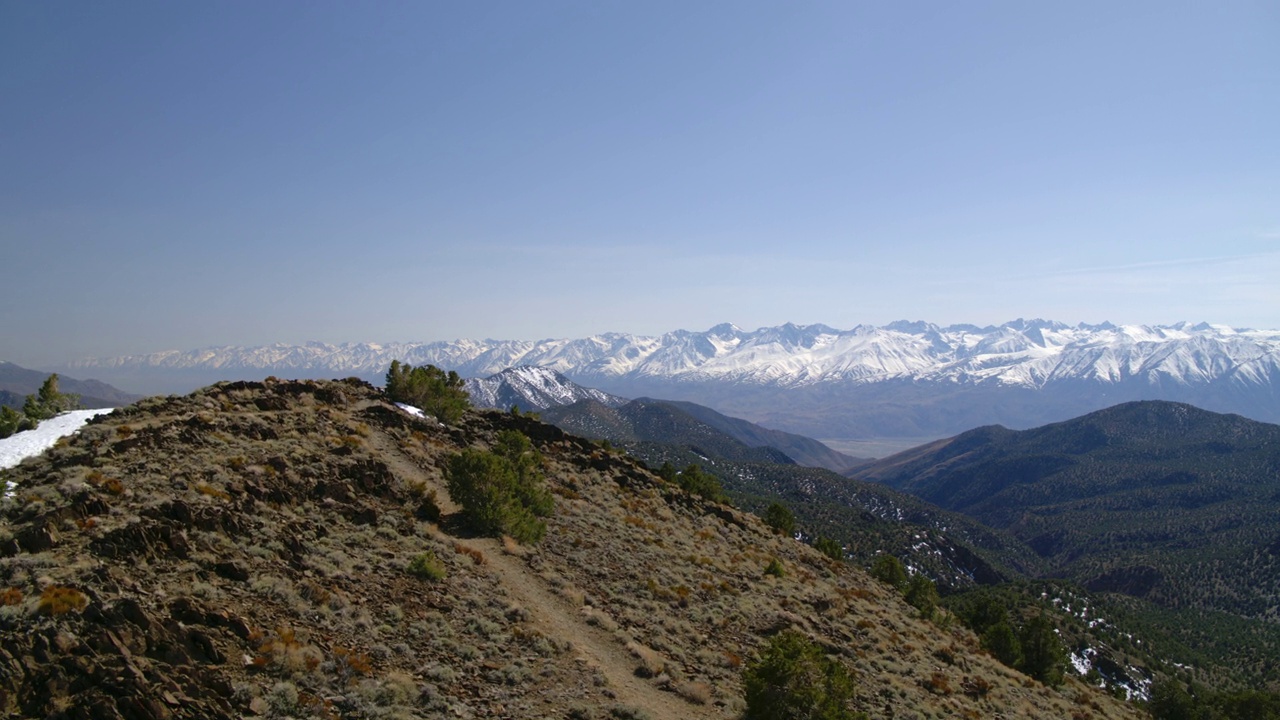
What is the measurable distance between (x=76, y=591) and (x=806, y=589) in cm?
3000

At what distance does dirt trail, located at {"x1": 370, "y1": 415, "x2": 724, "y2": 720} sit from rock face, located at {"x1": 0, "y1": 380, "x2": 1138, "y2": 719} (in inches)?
3.7

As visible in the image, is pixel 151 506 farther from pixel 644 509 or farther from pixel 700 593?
pixel 644 509

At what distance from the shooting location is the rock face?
11875 millimetres

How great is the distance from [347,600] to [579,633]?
7268 millimetres

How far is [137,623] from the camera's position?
39.8ft

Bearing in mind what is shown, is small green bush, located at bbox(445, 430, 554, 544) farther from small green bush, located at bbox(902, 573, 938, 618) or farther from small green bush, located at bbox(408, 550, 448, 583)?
small green bush, located at bbox(902, 573, 938, 618)

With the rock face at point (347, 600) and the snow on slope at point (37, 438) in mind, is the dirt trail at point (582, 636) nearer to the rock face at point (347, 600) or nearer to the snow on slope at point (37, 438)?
the rock face at point (347, 600)

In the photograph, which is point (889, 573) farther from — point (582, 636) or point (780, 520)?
point (582, 636)

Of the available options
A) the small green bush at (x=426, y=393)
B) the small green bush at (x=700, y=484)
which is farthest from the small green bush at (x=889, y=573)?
the small green bush at (x=426, y=393)

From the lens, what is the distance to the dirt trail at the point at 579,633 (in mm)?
16562

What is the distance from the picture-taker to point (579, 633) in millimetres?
19609

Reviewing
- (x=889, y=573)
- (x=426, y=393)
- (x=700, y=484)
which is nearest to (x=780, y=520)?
(x=700, y=484)

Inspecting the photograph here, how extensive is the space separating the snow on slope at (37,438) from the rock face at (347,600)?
4.43 ft

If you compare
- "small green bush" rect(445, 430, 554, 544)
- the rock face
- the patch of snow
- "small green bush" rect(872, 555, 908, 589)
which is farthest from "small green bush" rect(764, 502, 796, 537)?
the patch of snow
